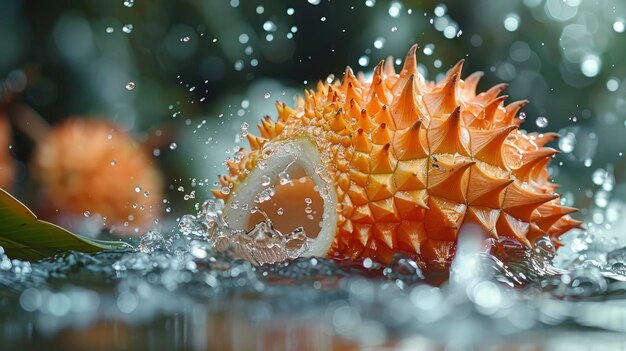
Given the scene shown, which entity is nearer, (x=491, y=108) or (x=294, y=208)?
(x=491, y=108)

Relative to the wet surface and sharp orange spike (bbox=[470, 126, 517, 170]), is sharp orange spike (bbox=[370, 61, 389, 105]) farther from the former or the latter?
the wet surface

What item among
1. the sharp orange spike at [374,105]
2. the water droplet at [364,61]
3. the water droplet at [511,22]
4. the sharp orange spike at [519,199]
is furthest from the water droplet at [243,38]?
the sharp orange spike at [519,199]

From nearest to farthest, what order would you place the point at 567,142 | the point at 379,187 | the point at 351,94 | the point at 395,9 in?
the point at 379,187 → the point at 351,94 → the point at 567,142 → the point at 395,9

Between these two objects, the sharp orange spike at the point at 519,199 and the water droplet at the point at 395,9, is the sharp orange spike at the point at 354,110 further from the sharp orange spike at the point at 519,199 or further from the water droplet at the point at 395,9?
the water droplet at the point at 395,9

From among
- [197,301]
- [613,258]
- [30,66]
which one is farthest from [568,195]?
[197,301]

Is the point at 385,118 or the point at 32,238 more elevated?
the point at 385,118

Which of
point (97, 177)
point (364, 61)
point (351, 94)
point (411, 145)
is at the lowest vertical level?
point (411, 145)

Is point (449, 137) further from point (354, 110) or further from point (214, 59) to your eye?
point (214, 59)

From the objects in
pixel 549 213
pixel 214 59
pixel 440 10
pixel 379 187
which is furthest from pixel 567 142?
pixel 379 187

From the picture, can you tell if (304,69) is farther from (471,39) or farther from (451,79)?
(451,79)
